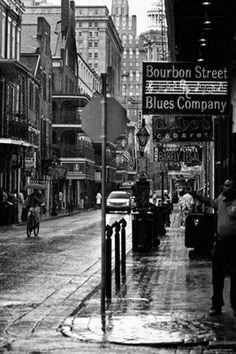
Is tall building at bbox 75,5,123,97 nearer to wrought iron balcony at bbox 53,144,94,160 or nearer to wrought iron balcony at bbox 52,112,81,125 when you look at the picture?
wrought iron balcony at bbox 53,144,94,160

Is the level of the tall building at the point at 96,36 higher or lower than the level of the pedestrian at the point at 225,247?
higher

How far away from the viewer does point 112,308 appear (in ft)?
41.0

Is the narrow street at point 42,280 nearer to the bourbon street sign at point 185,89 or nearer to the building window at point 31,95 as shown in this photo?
the bourbon street sign at point 185,89

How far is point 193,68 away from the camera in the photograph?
16312 mm

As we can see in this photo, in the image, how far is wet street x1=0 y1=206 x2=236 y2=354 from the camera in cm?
976

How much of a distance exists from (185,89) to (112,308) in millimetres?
5139

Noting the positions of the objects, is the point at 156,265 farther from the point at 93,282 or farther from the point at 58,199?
the point at 58,199

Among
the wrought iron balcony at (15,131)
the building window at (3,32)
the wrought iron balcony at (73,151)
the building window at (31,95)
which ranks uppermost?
the building window at (3,32)

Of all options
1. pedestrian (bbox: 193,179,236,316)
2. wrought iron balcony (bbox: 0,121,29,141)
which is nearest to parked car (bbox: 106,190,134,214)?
wrought iron balcony (bbox: 0,121,29,141)

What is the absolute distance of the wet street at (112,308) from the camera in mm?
9758

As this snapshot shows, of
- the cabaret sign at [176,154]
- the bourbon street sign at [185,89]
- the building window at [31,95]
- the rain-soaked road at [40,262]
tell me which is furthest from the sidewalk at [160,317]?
the building window at [31,95]

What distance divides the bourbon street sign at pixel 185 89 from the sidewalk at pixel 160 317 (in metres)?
2.97

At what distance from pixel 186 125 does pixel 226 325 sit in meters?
12.4

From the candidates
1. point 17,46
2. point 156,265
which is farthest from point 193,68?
point 17,46
